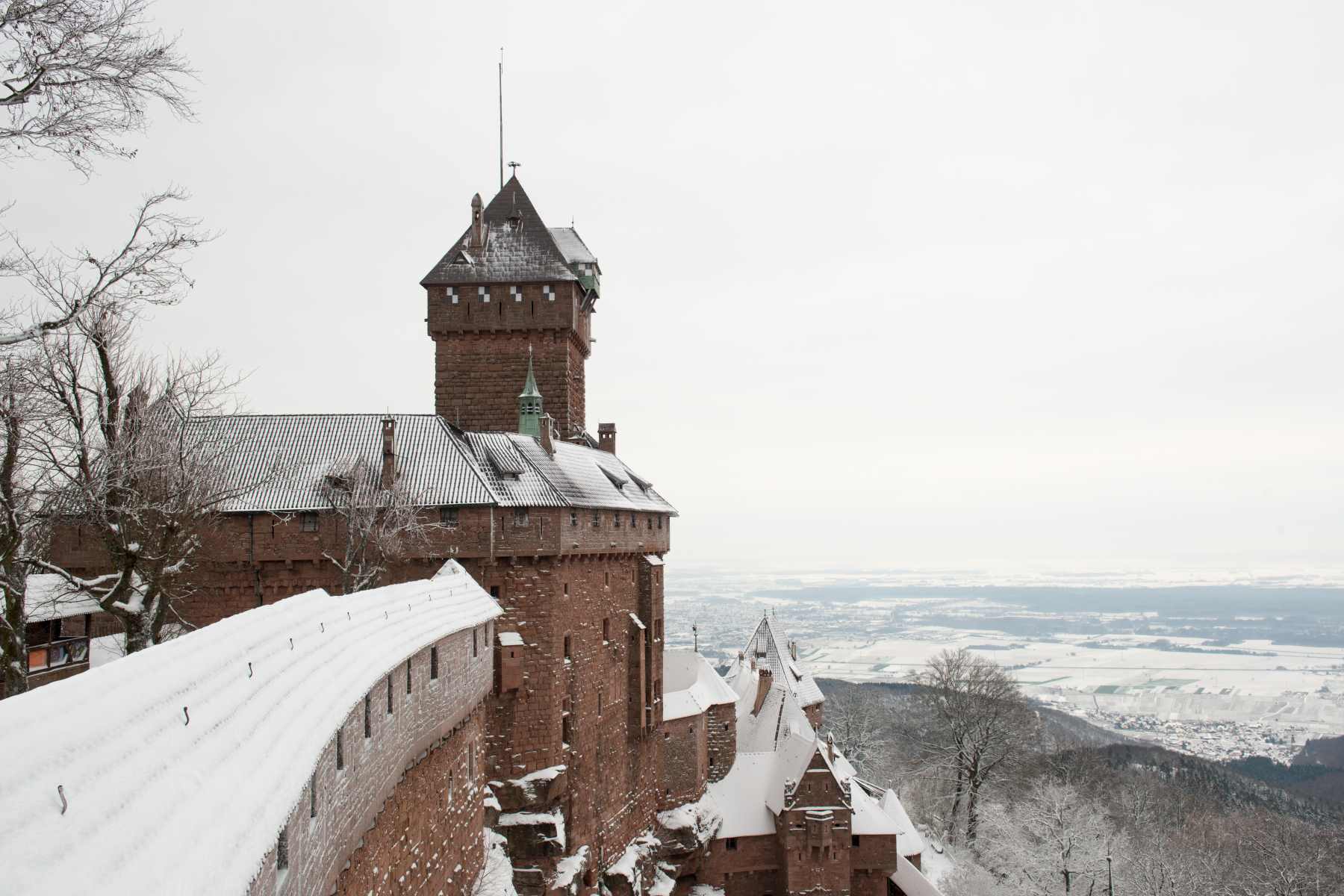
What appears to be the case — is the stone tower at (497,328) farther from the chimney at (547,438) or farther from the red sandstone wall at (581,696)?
the red sandstone wall at (581,696)

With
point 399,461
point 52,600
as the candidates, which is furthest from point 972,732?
point 52,600

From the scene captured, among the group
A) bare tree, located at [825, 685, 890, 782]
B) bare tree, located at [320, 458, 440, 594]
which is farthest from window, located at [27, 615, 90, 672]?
bare tree, located at [825, 685, 890, 782]

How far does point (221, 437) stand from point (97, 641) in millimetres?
6677

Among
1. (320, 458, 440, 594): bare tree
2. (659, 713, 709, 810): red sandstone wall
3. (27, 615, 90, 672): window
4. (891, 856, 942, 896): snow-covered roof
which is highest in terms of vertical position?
(320, 458, 440, 594): bare tree

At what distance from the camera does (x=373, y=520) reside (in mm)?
24328

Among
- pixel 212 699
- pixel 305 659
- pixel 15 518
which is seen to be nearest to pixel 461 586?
pixel 15 518

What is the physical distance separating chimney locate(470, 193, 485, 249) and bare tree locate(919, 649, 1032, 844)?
36258 mm

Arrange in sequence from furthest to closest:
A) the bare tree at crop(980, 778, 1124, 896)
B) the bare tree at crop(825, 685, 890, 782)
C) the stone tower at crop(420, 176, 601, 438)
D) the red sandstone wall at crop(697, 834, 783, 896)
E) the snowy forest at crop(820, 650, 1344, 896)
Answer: the bare tree at crop(825, 685, 890, 782) → the bare tree at crop(980, 778, 1124, 896) → the snowy forest at crop(820, 650, 1344, 896) → the red sandstone wall at crop(697, 834, 783, 896) → the stone tower at crop(420, 176, 601, 438)

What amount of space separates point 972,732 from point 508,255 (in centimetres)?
3652

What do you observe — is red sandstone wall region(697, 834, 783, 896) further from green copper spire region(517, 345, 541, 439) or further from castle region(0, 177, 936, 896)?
green copper spire region(517, 345, 541, 439)

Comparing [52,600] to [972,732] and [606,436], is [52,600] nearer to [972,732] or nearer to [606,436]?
[606,436]

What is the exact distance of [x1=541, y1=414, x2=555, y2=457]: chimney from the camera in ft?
95.5

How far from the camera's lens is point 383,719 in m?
10.8

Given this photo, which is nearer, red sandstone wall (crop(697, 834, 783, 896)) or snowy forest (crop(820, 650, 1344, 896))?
red sandstone wall (crop(697, 834, 783, 896))
